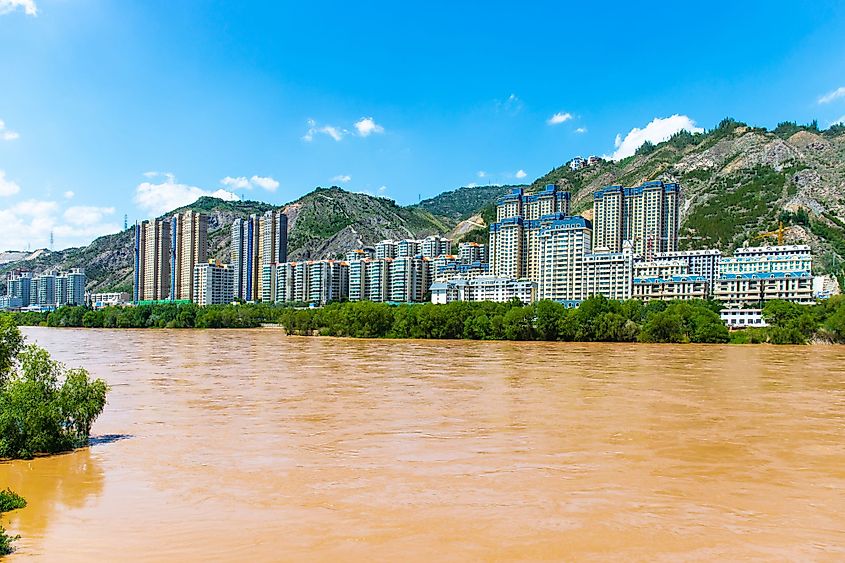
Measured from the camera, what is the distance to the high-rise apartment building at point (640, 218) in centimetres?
9519

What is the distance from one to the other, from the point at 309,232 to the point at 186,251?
4137cm

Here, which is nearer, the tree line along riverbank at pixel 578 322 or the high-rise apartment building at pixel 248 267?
the tree line along riverbank at pixel 578 322

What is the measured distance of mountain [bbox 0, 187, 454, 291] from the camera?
152675 mm

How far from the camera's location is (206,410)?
1867cm

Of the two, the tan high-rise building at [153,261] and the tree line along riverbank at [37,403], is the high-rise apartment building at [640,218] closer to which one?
the tan high-rise building at [153,261]

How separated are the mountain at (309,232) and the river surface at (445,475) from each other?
126 metres

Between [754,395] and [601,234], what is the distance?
275 feet

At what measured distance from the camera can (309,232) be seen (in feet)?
521

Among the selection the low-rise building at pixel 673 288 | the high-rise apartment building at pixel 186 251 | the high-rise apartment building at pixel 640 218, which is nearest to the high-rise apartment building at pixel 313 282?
the high-rise apartment building at pixel 186 251

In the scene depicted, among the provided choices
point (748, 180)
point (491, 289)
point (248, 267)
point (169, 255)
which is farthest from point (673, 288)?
point (169, 255)

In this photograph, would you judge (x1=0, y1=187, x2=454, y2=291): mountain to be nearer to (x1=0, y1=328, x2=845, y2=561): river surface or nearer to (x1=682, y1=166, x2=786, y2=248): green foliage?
(x1=682, y1=166, x2=786, y2=248): green foliage

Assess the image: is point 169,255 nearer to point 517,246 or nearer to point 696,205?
point 517,246

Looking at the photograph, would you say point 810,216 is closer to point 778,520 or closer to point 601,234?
point 601,234

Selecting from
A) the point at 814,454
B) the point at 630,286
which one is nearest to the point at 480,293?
the point at 630,286
